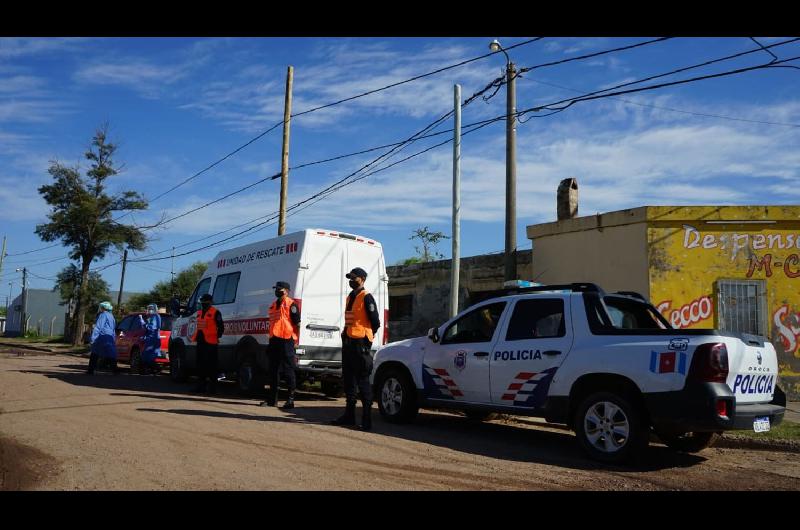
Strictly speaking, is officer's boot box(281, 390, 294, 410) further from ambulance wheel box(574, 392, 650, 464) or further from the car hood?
ambulance wheel box(574, 392, 650, 464)

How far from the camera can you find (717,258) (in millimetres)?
13445

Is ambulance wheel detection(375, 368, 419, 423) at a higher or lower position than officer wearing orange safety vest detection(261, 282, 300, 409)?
lower

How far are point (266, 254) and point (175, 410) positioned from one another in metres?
3.32

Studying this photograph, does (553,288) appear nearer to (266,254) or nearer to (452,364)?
(452,364)

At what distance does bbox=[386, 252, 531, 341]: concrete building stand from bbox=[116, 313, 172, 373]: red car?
7011 millimetres

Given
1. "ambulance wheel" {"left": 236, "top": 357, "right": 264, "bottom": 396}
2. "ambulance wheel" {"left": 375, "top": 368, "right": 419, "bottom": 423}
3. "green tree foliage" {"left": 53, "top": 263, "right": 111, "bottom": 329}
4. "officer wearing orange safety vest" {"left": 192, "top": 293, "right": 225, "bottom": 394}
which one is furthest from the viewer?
"green tree foliage" {"left": 53, "top": 263, "right": 111, "bottom": 329}

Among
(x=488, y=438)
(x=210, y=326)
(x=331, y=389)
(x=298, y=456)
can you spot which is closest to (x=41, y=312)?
(x=210, y=326)

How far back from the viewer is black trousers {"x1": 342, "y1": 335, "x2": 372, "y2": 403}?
8.52 meters

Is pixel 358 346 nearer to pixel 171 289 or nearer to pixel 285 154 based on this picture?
pixel 285 154

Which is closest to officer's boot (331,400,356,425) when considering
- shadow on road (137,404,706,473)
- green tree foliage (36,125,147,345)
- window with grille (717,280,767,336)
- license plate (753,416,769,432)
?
shadow on road (137,404,706,473)

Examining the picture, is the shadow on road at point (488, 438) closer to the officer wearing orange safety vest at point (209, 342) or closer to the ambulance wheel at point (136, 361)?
the officer wearing orange safety vest at point (209, 342)

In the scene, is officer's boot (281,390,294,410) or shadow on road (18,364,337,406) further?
shadow on road (18,364,337,406)

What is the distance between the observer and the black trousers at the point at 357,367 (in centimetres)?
852

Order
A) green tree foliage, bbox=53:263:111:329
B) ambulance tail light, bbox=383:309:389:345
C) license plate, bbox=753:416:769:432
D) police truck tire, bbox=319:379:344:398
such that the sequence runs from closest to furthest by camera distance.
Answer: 1. license plate, bbox=753:416:769:432
2. ambulance tail light, bbox=383:309:389:345
3. police truck tire, bbox=319:379:344:398
4. green tree foliage, bbox=53:263:111:329
